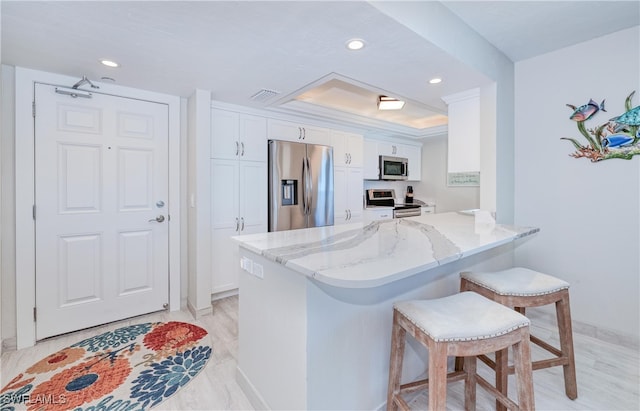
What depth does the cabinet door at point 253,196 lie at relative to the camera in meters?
3.06

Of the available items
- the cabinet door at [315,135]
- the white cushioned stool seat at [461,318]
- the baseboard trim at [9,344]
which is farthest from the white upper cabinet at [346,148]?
the baseboard trim at [9,344]

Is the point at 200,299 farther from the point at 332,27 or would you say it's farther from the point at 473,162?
the point at 473,162

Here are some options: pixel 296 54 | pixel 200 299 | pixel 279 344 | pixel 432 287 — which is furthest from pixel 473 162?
pixel 200 299

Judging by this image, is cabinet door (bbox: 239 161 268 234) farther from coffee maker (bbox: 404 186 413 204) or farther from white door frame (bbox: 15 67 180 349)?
coffee maker (bbox: 404 186 413 204)

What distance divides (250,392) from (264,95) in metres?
2.36

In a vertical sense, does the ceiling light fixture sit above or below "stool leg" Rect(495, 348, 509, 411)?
above

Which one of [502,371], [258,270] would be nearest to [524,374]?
[502,371]

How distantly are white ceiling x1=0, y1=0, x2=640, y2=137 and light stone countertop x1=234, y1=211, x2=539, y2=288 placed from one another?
1.12m

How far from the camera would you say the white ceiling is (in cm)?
144

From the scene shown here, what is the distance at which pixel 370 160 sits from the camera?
175 inches

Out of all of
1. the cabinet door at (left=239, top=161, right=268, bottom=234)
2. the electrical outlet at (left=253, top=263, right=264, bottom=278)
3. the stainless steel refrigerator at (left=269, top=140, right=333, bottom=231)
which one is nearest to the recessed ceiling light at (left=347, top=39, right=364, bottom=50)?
the electrical outlet at (left=253, top=263, right=264, bottom=278)

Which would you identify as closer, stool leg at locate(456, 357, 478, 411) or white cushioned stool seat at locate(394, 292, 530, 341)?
white cushioned stool seat at locate(394, 292, 530, 341)

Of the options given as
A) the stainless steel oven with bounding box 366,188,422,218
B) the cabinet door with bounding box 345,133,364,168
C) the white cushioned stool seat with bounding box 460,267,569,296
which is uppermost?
the cabinet door with bounding box 345,133,364,168

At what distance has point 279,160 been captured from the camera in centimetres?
318
